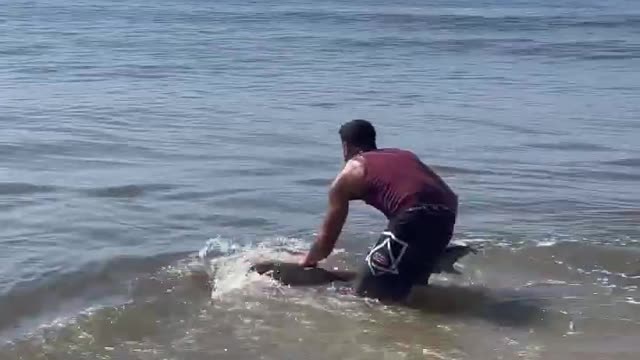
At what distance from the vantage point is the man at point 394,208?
685 cm

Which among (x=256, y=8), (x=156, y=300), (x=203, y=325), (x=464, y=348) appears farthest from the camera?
(x=256, y=8)

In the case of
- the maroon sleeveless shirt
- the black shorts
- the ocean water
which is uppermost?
the maroon sleeveless shirt

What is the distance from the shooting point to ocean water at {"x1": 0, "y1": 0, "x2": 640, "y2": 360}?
669cm

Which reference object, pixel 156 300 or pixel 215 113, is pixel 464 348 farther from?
pixel 215 113

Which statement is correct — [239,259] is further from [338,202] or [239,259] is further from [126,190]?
[126,190]

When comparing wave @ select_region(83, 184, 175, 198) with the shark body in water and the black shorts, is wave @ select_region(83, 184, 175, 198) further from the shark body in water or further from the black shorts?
the black shorts

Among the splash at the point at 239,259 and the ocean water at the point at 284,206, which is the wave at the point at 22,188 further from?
the splash at the point at 239,259

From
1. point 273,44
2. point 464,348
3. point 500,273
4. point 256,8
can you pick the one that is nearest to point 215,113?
point 500,273

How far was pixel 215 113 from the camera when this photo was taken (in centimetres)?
1820

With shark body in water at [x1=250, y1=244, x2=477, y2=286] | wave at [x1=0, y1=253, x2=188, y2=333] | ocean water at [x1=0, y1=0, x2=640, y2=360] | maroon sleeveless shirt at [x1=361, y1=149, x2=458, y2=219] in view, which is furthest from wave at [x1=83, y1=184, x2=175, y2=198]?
maroon sleeveless shirt at [x1=361, y1=149, x2=458, y2=219]

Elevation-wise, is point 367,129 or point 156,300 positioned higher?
point 367,129

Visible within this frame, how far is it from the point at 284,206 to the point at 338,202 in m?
3.85

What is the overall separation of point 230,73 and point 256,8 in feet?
124

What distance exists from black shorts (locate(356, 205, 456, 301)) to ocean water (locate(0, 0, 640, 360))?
0.14 m
